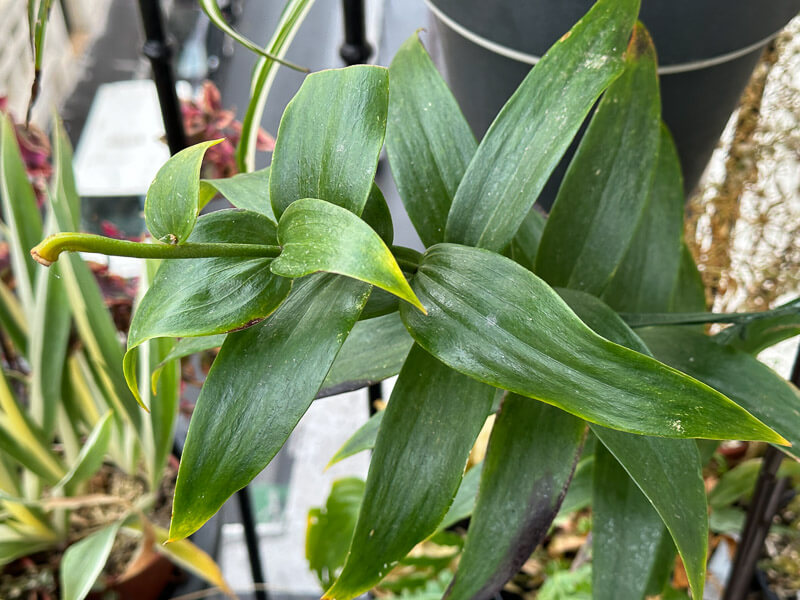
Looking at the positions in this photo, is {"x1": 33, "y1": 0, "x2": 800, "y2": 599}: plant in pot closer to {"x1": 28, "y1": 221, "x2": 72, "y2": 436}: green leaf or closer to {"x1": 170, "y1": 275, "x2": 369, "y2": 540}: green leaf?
{"x1": 170, "y1": 275, "x2": 369, "y2": 540}: green leaf

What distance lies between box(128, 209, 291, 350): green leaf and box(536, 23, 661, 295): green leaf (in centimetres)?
22

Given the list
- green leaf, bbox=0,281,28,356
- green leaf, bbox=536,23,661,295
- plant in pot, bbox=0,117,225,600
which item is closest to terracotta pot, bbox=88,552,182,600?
plant in pot, bbox=0,117,225,600

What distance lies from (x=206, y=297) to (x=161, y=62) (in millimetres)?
385

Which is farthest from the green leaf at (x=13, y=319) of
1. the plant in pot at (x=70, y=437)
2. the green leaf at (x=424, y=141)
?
the green leaf at (x=424, y=141)

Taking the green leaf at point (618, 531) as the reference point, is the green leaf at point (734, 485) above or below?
below

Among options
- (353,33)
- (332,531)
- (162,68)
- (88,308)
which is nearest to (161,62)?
(162,68)

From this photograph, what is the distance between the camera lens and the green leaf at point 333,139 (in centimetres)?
34

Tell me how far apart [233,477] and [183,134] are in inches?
17.3

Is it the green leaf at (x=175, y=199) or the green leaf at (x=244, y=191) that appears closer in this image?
the green leaf at (x=175, y=199)

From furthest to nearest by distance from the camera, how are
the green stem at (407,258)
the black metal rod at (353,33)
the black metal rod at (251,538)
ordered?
the black metal rod at (251,538)
the black metal rod at (353,33)
the green stem at (407,258)

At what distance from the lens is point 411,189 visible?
17.9 inches

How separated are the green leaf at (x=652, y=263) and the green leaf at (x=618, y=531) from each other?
119mm

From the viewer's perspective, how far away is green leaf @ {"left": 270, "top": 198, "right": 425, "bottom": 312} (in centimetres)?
27

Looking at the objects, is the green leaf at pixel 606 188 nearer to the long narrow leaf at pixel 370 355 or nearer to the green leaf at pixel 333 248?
the long narrow leaf at pixel 370 355
